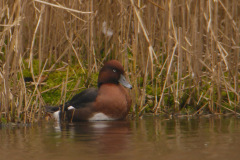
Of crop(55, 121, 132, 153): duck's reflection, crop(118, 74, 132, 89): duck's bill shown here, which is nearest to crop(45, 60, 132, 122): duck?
crop(118, 74, 132, 89): duck's bill

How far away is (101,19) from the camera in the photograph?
20.5 feet

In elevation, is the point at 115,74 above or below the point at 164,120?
above

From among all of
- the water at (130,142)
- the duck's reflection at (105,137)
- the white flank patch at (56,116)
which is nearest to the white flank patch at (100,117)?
the white flank patch at (56,116)

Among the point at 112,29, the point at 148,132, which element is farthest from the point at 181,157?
the point at 112,29

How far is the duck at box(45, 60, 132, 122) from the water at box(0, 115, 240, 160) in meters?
0.64

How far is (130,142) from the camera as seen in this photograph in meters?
3.12

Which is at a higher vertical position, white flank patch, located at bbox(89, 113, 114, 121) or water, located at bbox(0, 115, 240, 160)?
water, located at bbox(0, 115, 240, 160)

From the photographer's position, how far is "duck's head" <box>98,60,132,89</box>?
5406mm

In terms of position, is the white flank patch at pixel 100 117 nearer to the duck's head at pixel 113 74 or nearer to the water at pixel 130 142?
the duck's head at pixel 113 74

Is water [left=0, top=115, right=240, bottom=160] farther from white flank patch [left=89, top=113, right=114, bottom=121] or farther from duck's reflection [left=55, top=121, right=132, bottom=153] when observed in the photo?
white flank patch [left=89, top=113, right=114, bottom=121]

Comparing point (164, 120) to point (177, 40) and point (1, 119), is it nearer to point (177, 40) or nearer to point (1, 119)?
point (177, 40)

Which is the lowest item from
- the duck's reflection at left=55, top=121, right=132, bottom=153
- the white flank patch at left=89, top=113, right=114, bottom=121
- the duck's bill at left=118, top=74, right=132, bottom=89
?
the white flank patch at left=89, top=113, right=114, bottom=121

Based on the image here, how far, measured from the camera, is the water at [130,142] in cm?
256

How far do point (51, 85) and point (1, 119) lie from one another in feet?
6.56
